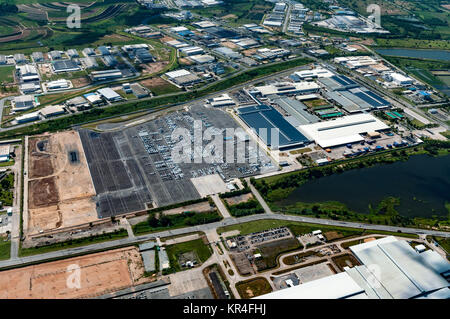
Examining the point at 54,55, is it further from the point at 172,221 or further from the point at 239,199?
the point at 239,199

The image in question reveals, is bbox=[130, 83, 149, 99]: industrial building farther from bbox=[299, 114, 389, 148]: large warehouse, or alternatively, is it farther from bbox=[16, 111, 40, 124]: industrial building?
bbox=[299, 114, 389, 148]: large warehouse

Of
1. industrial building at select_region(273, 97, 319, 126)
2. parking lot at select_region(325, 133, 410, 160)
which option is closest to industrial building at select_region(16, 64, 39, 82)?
industrial building at select_region(273, 97, 319, 126)

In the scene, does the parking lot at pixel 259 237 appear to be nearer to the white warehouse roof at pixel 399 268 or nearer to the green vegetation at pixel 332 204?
the green vegetation at pixel 332 204

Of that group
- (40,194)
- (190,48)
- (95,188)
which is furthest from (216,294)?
(190,48)

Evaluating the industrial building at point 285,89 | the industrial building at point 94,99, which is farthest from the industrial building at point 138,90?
the industrial building at point 285,89

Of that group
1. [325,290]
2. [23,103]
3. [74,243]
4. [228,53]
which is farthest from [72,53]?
[325,290]
